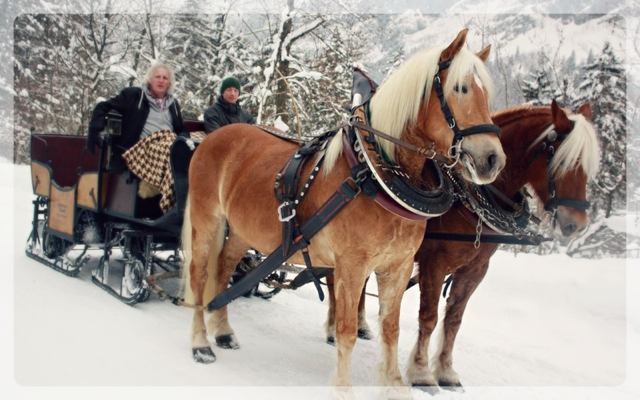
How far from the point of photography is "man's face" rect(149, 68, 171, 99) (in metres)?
5.12

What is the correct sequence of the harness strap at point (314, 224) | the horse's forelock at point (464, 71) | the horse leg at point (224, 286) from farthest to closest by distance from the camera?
the horse leg at point (224, 286), the harness strap at point (314, 224), the horse's forelock at point (464, 71)

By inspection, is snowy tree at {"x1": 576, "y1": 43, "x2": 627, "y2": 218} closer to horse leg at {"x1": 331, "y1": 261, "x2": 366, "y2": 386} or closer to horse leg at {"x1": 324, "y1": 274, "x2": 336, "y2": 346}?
horse leg at {"x1": 324, "y1": 274, "x2": 336, "y2": 346}

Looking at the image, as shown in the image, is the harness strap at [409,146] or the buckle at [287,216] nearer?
the harness strap at [409,146]

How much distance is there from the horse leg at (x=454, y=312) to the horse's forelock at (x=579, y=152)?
93cm

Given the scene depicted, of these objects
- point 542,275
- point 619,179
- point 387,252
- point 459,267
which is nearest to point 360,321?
point 459,267

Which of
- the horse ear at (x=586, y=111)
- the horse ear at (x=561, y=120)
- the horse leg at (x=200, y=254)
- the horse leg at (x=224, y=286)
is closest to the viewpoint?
the horse ear at (x=561, y=120)

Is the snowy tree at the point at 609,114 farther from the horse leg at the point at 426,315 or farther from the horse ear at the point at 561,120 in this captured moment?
the horse leg at the point at 426,315

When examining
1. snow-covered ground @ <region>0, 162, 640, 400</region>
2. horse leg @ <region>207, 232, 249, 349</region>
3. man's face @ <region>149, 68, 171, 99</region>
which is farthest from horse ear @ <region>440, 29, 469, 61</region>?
man's face @ <region>149, 68, 171, 99</region>

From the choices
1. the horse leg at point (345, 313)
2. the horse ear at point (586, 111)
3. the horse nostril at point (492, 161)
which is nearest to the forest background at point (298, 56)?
the horse ear at point (586, 111)

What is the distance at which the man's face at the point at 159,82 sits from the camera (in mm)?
5121

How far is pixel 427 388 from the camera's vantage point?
135 inches

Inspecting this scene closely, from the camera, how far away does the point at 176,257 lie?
614 centimetres

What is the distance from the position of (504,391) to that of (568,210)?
139 cm

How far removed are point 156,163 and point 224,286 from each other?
1369 mm
